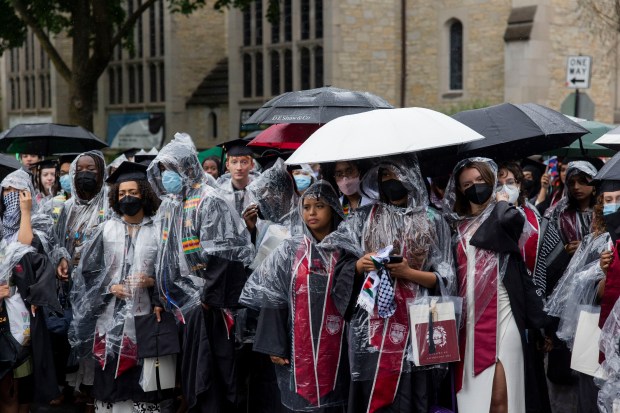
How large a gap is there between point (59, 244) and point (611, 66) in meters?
17.5

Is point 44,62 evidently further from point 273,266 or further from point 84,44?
point 273,266

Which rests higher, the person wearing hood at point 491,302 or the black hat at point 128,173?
the black hat at point 128,173

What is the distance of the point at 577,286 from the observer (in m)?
6.39

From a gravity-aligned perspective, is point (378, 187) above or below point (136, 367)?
above

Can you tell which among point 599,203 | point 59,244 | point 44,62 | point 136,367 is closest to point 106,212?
point 59,244

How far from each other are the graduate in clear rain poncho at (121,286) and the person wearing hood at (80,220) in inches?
28.1

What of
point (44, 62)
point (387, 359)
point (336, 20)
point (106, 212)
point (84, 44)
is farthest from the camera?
point (44, 62)

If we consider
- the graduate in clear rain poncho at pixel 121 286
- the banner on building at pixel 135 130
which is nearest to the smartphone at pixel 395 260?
the graduate in clear rain poncho at pixel 121 286

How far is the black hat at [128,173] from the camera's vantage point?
24.7ft

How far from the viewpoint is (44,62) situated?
37688mm

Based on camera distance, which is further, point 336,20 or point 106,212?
point 336,20

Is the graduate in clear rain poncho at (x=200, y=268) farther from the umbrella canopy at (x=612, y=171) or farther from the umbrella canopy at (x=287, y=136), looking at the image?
the umbrella canopy at (x=612, y=171)

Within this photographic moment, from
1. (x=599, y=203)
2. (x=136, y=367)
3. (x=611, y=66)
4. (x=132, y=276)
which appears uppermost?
(x=611, y=66)

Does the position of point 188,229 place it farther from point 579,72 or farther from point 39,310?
point 579,72
